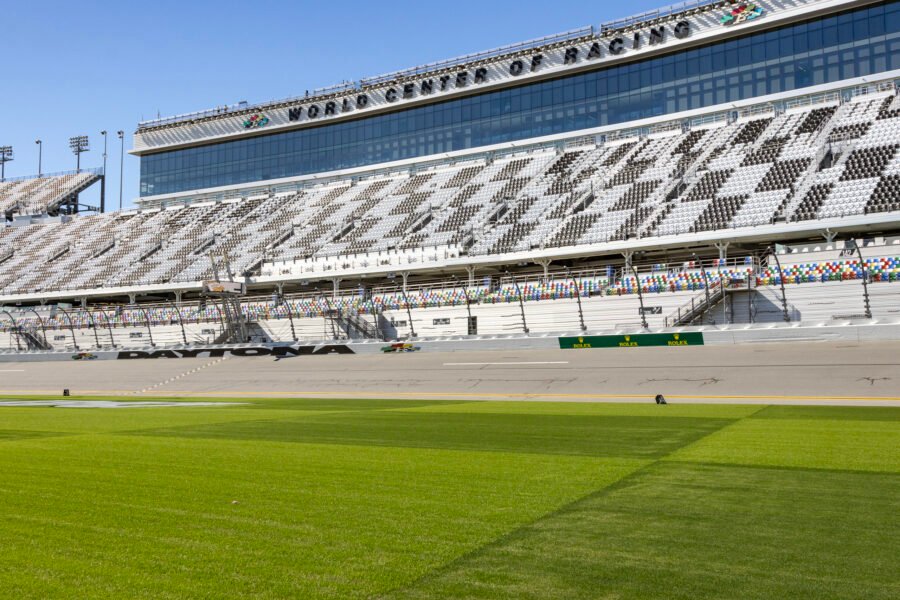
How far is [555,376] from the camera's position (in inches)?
1015

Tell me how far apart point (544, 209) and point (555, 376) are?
23646 mm

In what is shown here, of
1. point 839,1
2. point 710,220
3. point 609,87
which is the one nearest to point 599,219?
point 710,220

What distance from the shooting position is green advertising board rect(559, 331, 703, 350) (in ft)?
92.6

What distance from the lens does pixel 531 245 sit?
142ft

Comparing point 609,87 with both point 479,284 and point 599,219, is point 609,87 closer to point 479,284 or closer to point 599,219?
point 599,219

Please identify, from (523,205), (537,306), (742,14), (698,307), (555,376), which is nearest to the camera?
(555,376)

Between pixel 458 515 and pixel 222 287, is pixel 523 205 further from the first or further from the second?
pixel 458 515

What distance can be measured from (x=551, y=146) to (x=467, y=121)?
760 centimetres

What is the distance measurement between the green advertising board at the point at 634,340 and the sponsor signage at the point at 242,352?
12.0 meters

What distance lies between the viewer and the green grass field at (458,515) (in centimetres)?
455


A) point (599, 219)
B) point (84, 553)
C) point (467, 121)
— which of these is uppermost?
point (467, 121)

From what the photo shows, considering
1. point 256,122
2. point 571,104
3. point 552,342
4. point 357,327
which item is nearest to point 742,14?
point 571,104

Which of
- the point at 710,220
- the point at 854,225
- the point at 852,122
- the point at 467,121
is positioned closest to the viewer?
the point at 854,225

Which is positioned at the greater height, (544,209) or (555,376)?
(544,209)
